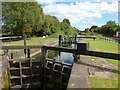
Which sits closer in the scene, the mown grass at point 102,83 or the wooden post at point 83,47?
the mown grass at point 102,83

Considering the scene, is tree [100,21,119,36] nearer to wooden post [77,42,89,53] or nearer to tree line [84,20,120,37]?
tree line [84,20,120,37]

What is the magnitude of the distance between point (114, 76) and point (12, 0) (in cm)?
1752

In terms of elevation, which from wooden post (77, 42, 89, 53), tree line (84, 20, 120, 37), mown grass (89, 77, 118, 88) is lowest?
mown grass (89, 77, 118, 88)

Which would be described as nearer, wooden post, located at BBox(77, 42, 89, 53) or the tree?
wooden post, located at BBox(77, 42, 89, 53)

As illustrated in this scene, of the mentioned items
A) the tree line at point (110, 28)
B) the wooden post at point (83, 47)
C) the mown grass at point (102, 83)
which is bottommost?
the mown grass at point (102, 83)

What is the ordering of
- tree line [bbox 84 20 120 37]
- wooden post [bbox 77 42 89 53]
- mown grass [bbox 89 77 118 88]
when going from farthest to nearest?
tree line [bbox 84 20 120 37] < wooden post [bbox 77 42 89 53] < mown grass [bbox 89 77 118 88]

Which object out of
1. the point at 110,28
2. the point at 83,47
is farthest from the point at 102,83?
the point at 110,28

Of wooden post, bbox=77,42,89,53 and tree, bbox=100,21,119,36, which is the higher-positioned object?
tree, bbox=100,21,119,36

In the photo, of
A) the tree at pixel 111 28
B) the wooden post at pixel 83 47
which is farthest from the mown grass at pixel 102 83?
the tree at pixel 111 28

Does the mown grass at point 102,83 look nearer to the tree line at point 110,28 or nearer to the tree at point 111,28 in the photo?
the tree line at point 110,28

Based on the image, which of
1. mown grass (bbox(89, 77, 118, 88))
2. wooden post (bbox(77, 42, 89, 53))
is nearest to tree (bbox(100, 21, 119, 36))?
wooden post (bbox(77, 42, 89, 53))

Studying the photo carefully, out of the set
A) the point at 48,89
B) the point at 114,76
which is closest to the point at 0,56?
the point at 48,89

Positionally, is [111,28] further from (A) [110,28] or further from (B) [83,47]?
(B) [83,47]

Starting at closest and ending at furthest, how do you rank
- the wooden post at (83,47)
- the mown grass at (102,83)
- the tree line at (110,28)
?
1. the mown grass at (102,83)
2. the wooden post at (83,47)
3. the tree line at (110,28)
